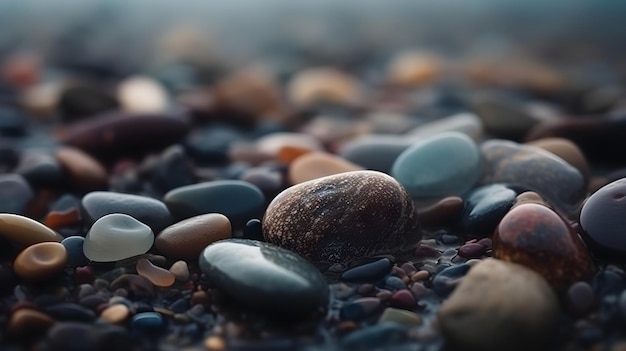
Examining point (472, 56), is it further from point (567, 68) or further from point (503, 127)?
point (503, 127)

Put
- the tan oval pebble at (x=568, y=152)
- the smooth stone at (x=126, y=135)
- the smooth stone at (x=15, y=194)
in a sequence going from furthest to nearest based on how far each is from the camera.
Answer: the smooth stone at (x=126, y=135) < the tan oval pebble at (x=568, y=152) < the smooth stone at (x=15, y=194)

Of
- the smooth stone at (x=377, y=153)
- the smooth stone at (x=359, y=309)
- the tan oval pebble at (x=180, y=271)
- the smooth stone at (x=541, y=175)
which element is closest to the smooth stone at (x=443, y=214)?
the smooth stone at (x=541, y=175)

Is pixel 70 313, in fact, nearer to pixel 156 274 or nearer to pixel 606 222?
pixel 156 274

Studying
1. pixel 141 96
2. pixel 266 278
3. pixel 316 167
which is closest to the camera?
pixel 266 278

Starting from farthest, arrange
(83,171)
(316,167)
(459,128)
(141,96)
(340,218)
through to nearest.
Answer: (141,96)
(459,128)
(83,171)
(316,167)
(340,218)

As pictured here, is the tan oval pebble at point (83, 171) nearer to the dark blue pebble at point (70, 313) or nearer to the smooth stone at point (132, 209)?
the smooth stone at point (132, 209)

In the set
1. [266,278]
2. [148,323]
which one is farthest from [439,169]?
[148,323]

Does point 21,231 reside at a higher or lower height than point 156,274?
higher
